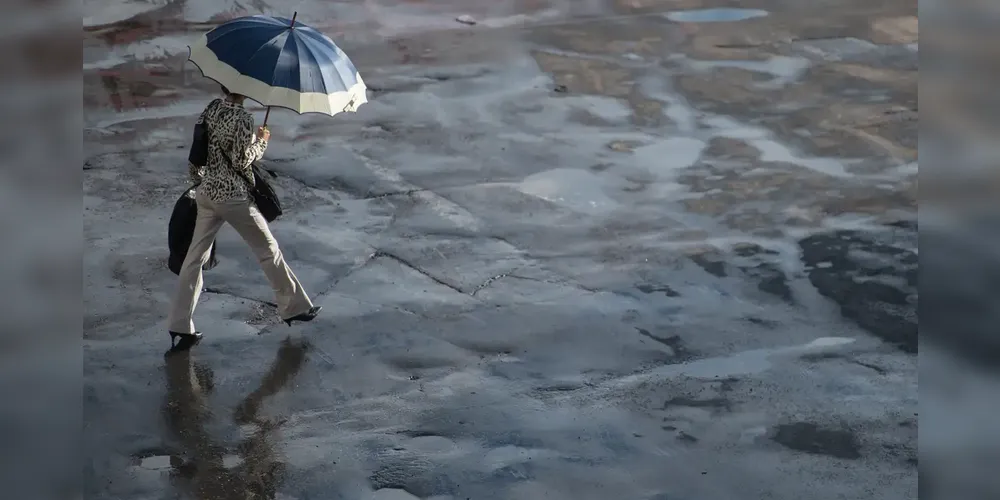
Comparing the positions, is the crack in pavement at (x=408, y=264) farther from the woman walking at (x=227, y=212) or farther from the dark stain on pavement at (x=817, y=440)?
the dark stain on pavement at (x=817, y=440)

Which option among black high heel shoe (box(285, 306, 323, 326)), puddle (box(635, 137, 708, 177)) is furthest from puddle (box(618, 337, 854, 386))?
puddle (box(635, 137, 708, 177))

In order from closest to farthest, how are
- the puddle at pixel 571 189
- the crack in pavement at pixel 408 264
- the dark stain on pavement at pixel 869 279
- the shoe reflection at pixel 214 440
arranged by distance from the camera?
the shoe reflection at pixel 214 440 → the dark stain on pavement at pixel 869 279 → the crack in pavement at pixel 408 264 → the puddle at pixel 571 189

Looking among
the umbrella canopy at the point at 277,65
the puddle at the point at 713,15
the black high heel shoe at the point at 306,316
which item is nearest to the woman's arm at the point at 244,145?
the umbrella canopy at the point at 277,65

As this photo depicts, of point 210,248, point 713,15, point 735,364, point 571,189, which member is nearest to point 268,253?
point 210,248

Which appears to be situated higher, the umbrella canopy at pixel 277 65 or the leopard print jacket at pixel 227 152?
the umbrella canopy at pixel 277 65

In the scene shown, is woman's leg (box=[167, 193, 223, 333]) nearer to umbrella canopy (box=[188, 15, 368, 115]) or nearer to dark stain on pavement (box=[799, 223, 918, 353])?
umbrella canopy (box=[188, 15, 368, 115])

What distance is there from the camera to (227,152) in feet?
21.8

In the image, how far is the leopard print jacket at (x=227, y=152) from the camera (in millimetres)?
6602

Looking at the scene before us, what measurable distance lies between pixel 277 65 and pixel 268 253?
1.34 meters

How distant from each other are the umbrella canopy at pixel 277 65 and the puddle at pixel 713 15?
9.77 meters

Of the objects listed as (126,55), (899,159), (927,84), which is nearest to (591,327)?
(899,159)

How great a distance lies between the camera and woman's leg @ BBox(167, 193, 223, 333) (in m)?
6.91

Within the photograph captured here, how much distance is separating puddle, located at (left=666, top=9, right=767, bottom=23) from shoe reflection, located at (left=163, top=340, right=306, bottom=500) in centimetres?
1002

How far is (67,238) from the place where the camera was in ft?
7.59
